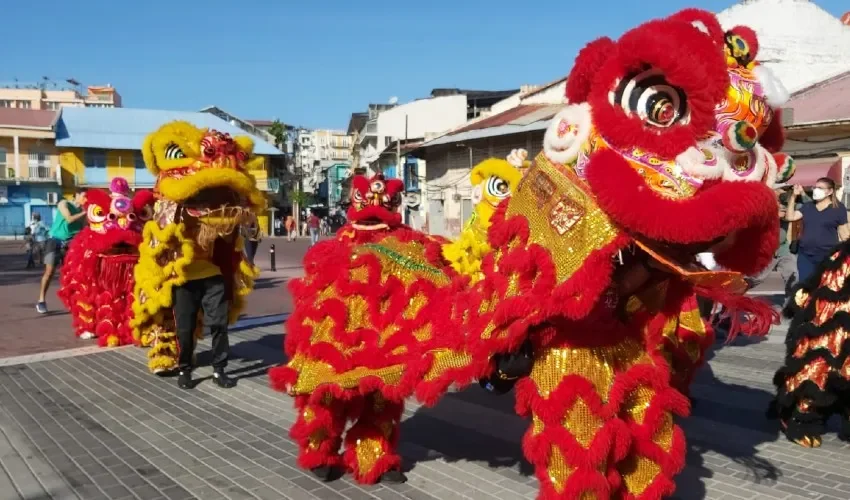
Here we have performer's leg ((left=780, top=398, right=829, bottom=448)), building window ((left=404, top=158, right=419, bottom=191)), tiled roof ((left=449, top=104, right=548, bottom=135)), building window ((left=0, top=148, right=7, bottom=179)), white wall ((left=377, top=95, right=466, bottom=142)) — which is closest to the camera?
performer's leg ((left=780, top=398, right=829, bottom=448))

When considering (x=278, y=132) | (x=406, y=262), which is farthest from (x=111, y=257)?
(x=278, y=132)

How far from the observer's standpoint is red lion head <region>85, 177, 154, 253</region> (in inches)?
307

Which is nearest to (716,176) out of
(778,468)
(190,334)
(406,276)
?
(406,276)

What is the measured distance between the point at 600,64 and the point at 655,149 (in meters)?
0.42

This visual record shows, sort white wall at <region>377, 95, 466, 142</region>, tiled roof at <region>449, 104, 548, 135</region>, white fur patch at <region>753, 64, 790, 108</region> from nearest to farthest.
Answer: white fur patch at <region>753, 64, 790, 108</region>, tiled roof at <region>449, 104, 548, 135</region>, white wall at <region>377, 95, 466, 142</region>

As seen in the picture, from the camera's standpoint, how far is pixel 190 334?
19.9 ft

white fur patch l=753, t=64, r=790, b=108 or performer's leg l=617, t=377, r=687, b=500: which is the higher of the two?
white fur patch l=753, t=64, r=790, b=108

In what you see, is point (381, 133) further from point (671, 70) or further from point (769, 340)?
point (671, 70)

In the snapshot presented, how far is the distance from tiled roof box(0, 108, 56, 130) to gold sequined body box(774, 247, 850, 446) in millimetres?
40367

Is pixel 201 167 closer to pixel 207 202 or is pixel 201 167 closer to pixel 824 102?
pixel 207 202

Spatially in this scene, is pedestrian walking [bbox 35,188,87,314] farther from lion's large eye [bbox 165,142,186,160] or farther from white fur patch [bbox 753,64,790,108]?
white fur patch [bbox 753,64,790,108]

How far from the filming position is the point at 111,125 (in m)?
39.1

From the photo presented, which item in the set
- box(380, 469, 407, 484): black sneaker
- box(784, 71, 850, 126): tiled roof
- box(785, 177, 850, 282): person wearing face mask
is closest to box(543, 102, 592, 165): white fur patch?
box(380, 469, 407, 484): black sneaker

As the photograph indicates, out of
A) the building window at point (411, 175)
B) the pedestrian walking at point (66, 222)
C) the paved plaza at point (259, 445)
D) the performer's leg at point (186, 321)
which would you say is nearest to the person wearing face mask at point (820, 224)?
the paved plaza at point (259, 445)
